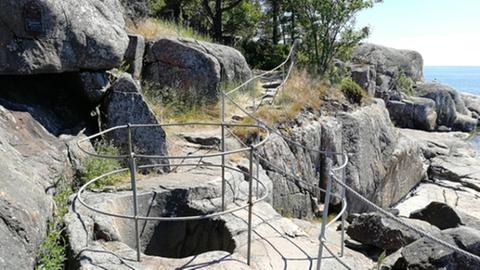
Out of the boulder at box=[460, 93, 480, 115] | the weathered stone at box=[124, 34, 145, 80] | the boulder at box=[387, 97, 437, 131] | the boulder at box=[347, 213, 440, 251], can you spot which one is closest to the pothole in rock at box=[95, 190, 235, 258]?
the boulder at box=[347, 213, 440, 251]

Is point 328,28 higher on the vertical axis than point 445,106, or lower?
higher

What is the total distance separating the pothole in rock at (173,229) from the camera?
557 cm

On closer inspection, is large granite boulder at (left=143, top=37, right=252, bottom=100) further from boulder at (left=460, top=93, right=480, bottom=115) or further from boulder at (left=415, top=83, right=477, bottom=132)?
boulder at (left=460, top=93, right=480, bottom=115)

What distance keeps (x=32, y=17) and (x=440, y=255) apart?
6032 millimetres

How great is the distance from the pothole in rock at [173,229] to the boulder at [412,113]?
19206 mm

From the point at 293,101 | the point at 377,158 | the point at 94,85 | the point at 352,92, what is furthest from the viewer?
the point at 352,92

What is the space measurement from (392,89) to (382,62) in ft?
5.67

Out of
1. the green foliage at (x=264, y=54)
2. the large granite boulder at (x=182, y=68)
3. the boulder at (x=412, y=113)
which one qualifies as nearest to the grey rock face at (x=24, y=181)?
the large granite boulder at (x=182, y=68)

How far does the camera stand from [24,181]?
14.6 feet

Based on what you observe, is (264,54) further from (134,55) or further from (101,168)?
(101,168)

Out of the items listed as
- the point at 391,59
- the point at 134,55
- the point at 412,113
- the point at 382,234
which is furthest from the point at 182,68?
the point at 391,59

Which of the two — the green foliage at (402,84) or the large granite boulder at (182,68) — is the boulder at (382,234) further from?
the green foliage at (402,84)

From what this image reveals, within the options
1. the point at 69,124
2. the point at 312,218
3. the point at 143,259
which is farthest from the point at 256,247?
the point at 312,218

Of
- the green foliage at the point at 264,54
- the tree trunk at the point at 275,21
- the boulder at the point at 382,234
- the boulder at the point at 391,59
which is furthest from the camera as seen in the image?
the boulder at the point at 391,59
